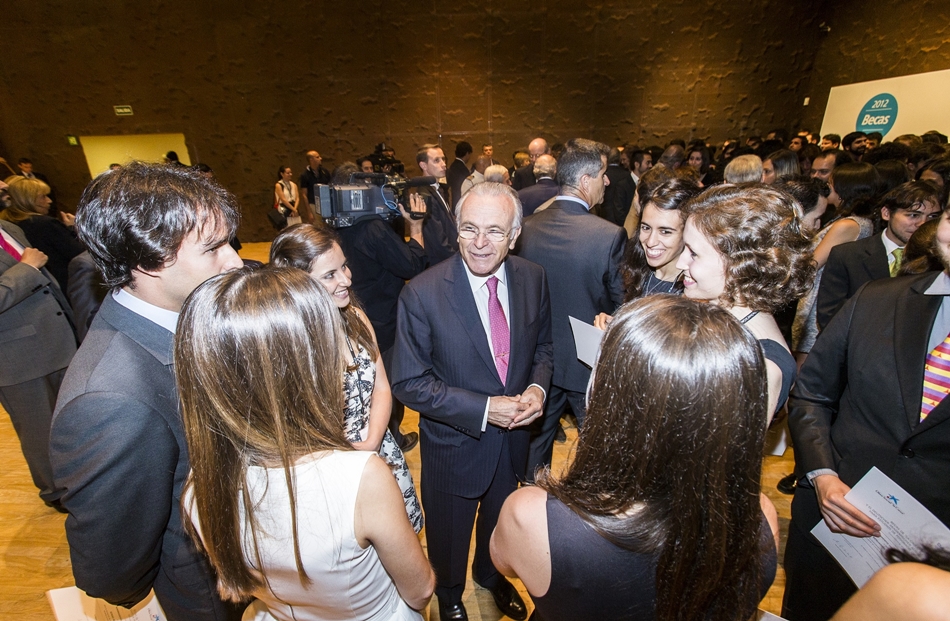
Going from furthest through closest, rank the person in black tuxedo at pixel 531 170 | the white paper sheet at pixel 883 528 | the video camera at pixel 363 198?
the person in black tuxedo at pixel 531 170
the video camera at pixel 363 198
the white paper sheet at pixel 883 528

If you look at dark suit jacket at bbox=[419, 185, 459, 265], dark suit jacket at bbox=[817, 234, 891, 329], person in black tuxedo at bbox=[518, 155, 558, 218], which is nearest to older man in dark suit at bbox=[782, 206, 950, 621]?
dark suit jacket at bbox=[817, 234, 891, 329]

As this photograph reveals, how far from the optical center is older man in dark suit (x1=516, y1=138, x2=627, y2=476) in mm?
2352

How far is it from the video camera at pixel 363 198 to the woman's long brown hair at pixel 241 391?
6.18 feet

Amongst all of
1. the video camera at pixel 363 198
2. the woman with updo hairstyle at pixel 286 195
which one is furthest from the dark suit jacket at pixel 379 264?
the woman with updo hairstyle at pixel 286 195

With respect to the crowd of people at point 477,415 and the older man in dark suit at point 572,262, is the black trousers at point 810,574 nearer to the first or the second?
the crowd of people at point 477,415

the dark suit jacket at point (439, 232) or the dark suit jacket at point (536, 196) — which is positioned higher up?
the dark suit jacket at point (536, 196)

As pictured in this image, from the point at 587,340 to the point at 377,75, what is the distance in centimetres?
826

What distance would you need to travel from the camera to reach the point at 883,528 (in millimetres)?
1087

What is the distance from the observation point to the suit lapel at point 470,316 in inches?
66.7

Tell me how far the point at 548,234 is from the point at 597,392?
5.76ft

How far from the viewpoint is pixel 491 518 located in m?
1.90

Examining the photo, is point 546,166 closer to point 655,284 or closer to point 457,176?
point 457,176

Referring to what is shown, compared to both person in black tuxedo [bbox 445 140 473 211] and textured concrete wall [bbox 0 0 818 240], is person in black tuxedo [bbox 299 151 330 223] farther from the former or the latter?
person in black tuxedo [bbox 445 140 473 211]

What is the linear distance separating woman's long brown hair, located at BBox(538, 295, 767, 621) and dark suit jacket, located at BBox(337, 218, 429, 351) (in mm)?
2106
